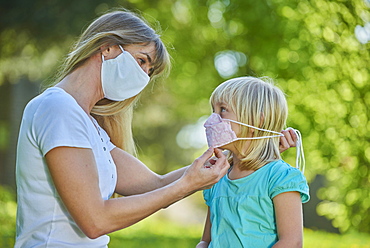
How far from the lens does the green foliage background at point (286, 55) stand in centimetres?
918

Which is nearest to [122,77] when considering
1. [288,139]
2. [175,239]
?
Result: [288,139]

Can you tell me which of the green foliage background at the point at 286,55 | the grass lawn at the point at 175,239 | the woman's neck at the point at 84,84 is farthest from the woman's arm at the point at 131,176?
the grass lawn at the point at 175,239

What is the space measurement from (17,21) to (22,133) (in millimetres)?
10051

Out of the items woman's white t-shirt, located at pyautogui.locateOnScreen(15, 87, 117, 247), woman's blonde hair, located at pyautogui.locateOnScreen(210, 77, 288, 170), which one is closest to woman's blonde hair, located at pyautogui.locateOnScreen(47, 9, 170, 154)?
woman's white t-shirt, located at pyautogui.locateOnScreen(15, 87, 117, 247)

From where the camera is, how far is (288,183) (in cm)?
271

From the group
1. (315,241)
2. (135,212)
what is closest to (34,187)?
(135,212)

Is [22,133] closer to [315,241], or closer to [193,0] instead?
[315,241]

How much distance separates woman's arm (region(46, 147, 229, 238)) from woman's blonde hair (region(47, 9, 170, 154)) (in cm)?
62

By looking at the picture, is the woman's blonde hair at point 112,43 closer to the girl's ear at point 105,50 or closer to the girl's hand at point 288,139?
the girl's ear at point 105,50

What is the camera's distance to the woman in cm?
243

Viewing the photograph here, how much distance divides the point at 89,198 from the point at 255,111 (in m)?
1.04

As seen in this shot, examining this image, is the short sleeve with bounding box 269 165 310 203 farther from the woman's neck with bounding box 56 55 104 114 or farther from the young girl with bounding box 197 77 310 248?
the woman's neck with bounding box 56 55 104 114

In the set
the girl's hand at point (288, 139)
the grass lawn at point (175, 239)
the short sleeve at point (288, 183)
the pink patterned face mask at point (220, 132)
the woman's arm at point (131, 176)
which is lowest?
the grass lawn at point (175, 239)

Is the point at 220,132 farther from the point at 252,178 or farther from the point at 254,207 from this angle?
the point at 254,207
